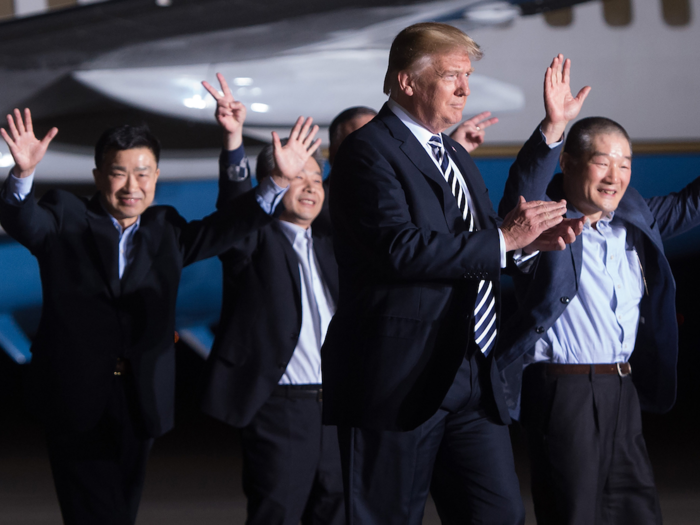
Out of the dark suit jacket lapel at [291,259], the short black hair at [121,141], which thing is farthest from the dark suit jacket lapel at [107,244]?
the dark suit jacket lapel at [291,259]

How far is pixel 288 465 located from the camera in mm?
2045

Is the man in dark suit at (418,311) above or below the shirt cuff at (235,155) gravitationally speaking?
below

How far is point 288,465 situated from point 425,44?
45.8 inches

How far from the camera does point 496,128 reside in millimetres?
4102

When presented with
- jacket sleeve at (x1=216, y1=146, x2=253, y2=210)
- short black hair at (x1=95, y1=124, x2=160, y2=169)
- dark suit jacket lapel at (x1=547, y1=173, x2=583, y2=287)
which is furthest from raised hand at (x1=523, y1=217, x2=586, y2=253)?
short black hair at (x1=95, y1=124, x2=160, y2=169)

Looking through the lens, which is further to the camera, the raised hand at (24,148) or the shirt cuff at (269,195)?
the shirt cuff at (269,195)

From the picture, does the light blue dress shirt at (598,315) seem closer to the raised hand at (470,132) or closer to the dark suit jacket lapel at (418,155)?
the raised hand at (470,132)

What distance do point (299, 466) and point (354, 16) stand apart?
101 inches

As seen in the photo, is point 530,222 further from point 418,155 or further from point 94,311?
point 94,311

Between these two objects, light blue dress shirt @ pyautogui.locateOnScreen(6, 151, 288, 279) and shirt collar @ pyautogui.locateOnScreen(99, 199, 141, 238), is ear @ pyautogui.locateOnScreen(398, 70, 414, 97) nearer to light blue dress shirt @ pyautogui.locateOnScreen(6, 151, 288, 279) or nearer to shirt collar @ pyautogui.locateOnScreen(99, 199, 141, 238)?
light blue dress shirt @ pyautogui.locateOnScreen(6, 151, 288, 279)

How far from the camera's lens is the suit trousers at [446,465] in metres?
1.41

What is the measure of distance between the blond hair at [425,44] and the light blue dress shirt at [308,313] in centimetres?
80

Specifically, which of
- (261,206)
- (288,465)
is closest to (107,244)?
(261,206)

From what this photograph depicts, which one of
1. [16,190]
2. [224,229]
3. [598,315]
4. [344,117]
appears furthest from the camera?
[344,117]
